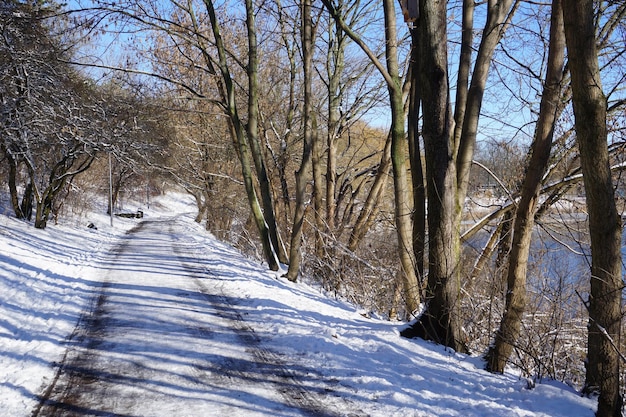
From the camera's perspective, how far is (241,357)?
4.80m

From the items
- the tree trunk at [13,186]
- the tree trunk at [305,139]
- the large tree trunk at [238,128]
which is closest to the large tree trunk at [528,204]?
the tree trunk at [305,139]

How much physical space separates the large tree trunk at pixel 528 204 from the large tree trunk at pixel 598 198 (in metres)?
1.12

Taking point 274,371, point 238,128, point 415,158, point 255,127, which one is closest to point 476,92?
point 415,158

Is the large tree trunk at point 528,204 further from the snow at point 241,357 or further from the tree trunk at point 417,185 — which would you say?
the tree trunk at point 417,185

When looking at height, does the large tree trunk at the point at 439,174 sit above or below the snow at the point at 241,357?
above

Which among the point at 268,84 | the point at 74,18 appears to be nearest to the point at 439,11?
the point at 74,18

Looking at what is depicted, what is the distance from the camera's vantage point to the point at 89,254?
14023 mm

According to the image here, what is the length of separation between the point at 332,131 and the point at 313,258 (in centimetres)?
392

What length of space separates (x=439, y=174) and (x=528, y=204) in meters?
1.01

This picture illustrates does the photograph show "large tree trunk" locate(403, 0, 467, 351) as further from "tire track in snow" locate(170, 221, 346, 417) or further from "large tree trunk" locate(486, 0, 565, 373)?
"tire track in snow" locate(170, 221, 346, 417)

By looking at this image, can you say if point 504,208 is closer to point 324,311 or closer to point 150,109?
point 324,311

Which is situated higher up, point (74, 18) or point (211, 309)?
point (74, 18)

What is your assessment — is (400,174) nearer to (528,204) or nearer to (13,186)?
(528,204)

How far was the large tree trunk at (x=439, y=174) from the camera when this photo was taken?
5148mm
